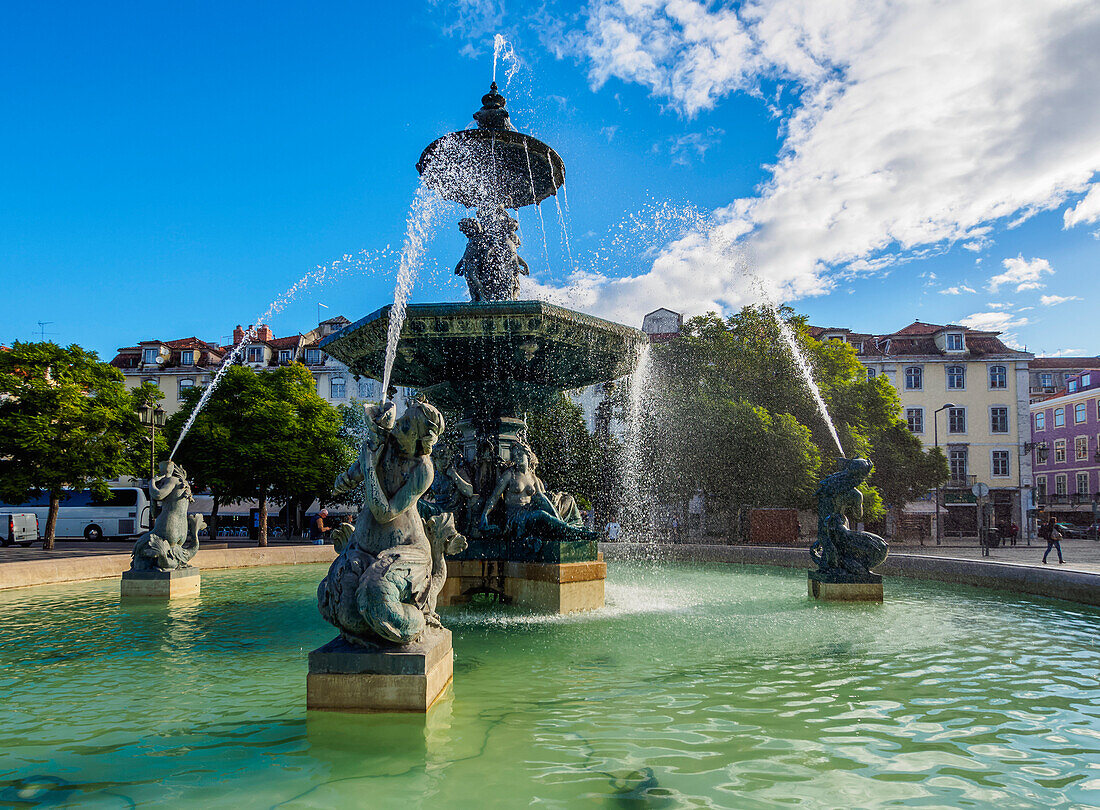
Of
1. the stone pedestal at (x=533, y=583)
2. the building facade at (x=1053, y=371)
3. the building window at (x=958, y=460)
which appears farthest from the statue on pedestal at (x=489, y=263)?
the building facade at (x=1053, y=371)

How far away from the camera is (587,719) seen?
171 inches

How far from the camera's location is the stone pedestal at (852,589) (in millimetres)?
9180

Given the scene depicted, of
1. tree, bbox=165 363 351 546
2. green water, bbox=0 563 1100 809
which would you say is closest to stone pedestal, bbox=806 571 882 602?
green water, bbox=0 563 1100 809

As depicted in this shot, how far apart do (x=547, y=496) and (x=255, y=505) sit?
46169 mm

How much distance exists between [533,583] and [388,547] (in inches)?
171

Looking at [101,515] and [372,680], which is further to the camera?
[101,515]

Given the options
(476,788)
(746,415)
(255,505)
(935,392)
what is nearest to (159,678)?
(476,788)

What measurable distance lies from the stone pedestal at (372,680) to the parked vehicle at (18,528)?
36.3 meters

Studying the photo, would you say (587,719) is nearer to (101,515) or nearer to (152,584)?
(152,584)

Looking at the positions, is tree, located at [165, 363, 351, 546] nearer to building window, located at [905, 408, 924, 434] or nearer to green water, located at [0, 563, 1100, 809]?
green water, located at [0, 563, 1100, 809]

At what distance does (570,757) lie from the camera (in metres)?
3.72

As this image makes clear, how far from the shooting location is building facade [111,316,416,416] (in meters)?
55.8

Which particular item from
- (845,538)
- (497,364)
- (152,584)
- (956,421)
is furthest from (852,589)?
(956,421)

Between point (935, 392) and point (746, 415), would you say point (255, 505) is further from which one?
point (935, 392)
